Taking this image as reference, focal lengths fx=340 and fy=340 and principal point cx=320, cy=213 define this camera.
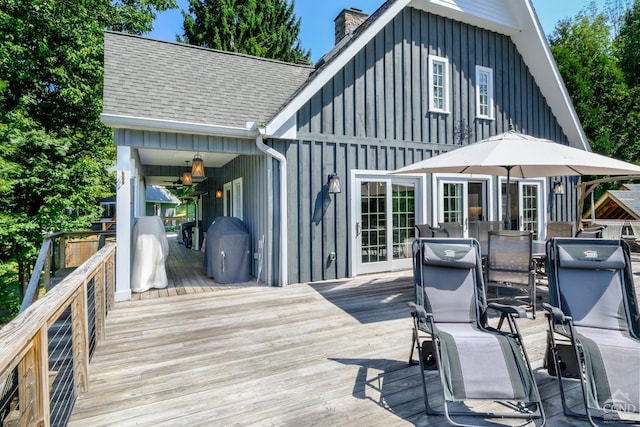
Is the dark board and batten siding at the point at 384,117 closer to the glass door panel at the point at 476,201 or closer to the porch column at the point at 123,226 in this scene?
the glass door panel at the point at 476,201

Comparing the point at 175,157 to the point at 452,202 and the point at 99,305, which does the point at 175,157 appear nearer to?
the point at 99,305

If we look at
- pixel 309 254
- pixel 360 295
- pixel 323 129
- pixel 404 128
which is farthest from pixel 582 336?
pixel 404 128

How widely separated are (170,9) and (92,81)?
19.1ft

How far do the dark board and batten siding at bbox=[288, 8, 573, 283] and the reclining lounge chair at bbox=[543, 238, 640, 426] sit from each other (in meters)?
3.93

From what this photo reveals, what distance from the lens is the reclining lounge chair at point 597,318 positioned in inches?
82.7

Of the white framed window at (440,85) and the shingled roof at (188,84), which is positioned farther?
the white framed window at (440,85)

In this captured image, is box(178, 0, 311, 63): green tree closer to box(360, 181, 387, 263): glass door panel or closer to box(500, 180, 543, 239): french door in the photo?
box(360, 181, 387, 263): glass door panel

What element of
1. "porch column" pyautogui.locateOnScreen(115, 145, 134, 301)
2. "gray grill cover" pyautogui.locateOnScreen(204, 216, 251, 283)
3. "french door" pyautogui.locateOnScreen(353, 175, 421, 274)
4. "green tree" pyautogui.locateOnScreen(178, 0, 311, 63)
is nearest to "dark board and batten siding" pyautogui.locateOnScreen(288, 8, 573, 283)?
"french door" pyautogui.locateOnScreen(353, 175, 421, 274)

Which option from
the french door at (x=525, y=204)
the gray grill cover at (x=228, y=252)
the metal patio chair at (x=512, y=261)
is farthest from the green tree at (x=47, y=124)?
the french door at (x=525, y=204)

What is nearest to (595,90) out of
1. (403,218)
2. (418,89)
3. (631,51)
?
(631,51)

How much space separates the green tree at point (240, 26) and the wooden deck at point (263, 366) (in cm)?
1602

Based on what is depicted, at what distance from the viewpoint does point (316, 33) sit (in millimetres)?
20672

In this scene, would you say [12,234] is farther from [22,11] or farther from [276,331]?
[276,331]

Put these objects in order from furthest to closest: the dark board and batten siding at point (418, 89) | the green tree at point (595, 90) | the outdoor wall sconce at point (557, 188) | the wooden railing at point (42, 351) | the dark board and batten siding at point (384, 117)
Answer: the green tree at point (595, 90) < the outdoor wall sconce at point (557, 188) < the dark board and batten siding at point (418, 89) < the dark board and batten siding at point (384, 117) < the wooden railing at point (42, 351)
